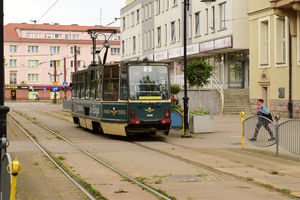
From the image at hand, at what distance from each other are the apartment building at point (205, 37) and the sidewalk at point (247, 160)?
37.8 ft

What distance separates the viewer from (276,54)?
33156mm

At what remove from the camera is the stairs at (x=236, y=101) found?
36750 mm

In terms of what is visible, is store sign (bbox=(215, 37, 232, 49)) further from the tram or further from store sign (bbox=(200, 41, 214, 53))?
the tram

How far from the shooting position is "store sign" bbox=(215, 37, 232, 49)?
39656mm

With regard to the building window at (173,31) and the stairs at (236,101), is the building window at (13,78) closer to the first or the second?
the building window at (173,31)

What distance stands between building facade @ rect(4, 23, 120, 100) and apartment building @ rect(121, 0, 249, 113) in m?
44.7

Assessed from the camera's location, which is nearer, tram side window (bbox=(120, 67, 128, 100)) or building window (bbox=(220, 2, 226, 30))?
tram side window (bbox=(120, 67, 128, 100))

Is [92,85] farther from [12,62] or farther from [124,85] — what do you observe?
[12,62]

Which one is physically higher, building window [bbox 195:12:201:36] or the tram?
building window [bbox 195:12:201:36]

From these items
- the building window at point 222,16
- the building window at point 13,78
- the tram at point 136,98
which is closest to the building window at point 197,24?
the building window at point 222,16

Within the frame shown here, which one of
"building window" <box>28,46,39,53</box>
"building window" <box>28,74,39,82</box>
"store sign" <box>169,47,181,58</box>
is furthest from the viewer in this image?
"building window" <box>28,74,39,82</box>

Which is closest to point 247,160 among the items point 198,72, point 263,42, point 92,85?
point 92,85

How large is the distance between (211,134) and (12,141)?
7.77m

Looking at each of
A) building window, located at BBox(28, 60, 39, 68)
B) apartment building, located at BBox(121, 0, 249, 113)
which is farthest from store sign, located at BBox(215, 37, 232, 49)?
building window, located at BBox(28, 60, 39, 68)
